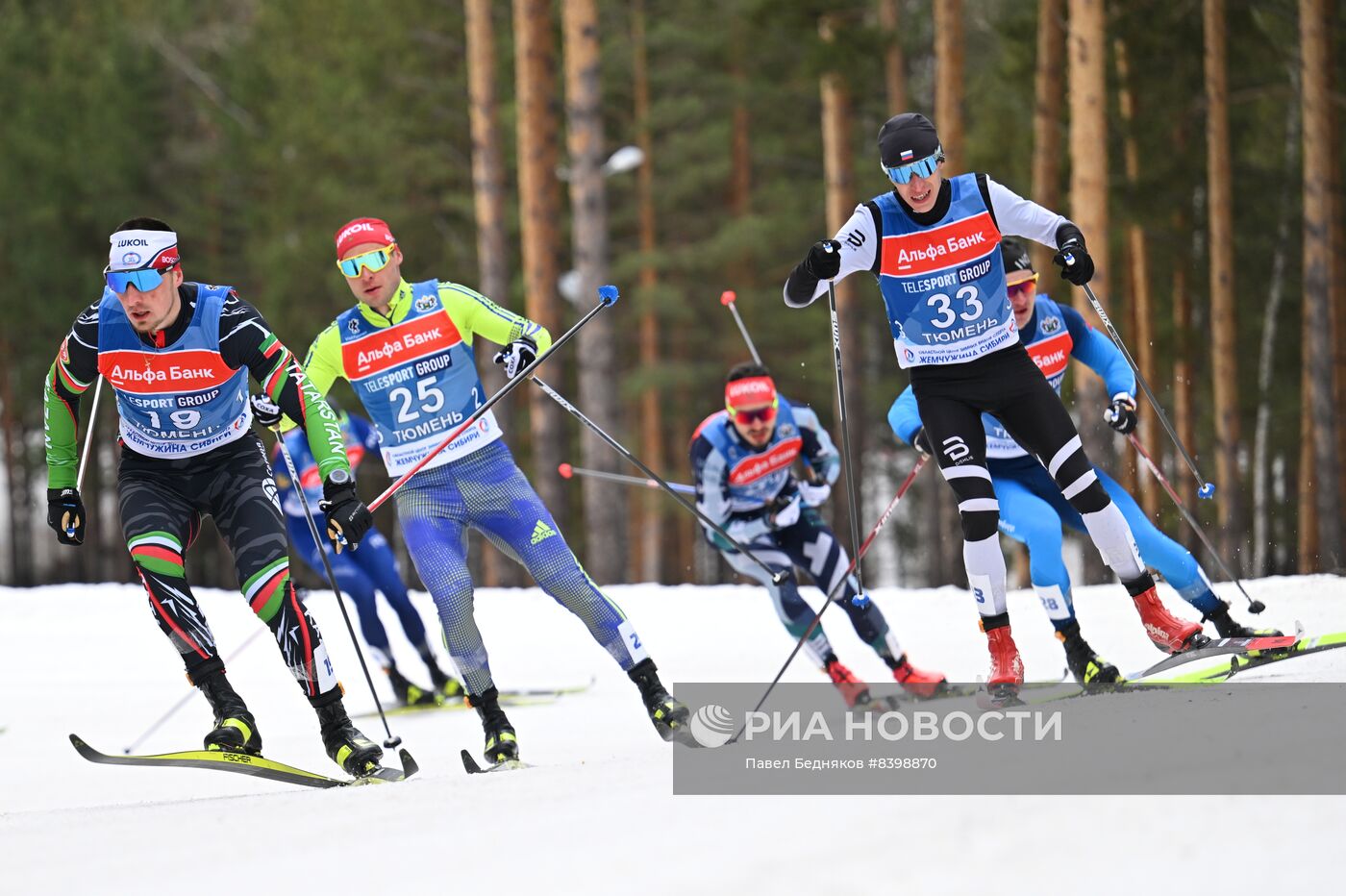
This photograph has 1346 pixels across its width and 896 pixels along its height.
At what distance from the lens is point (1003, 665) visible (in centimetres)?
588

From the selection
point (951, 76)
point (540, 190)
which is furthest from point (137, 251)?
point (951, 76)

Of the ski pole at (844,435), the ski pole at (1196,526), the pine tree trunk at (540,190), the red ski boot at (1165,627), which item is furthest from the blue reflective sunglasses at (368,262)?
the pine tree trunk at (540,190)

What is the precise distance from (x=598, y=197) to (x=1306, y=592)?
25.2ft

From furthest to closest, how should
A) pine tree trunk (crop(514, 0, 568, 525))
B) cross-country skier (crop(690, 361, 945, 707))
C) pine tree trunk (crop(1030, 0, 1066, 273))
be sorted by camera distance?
pine tree trunk (crop(1030, 0, 1066, 273)), pine tree trunk (crop(514, 0, 568, 525)), cross-country skier (crop(690, 361, 945, 707))

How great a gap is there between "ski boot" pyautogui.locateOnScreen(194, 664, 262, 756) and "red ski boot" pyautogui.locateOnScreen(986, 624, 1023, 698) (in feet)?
9.17

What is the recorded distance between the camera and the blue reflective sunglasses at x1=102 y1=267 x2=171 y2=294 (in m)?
5.50

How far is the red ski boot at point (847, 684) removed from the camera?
7.80 metres

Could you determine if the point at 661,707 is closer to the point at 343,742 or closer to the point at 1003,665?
the point at 343,742

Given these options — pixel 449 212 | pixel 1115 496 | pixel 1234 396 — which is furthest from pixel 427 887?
pixel 449 212

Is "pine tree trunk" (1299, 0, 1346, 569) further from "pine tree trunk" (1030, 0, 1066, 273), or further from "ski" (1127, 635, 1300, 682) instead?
"ski" (1127, 635, 1300, 682)

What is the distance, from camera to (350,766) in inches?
219

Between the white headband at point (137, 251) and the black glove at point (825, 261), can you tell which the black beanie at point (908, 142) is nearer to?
the black glove at point (825, 261)

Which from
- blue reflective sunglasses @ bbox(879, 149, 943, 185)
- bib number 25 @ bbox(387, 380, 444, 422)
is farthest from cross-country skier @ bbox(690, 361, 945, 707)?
blue reflective sunglasses @ bbox(879, 149, 943, 185)

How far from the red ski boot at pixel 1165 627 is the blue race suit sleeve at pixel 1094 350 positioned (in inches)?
41.3
